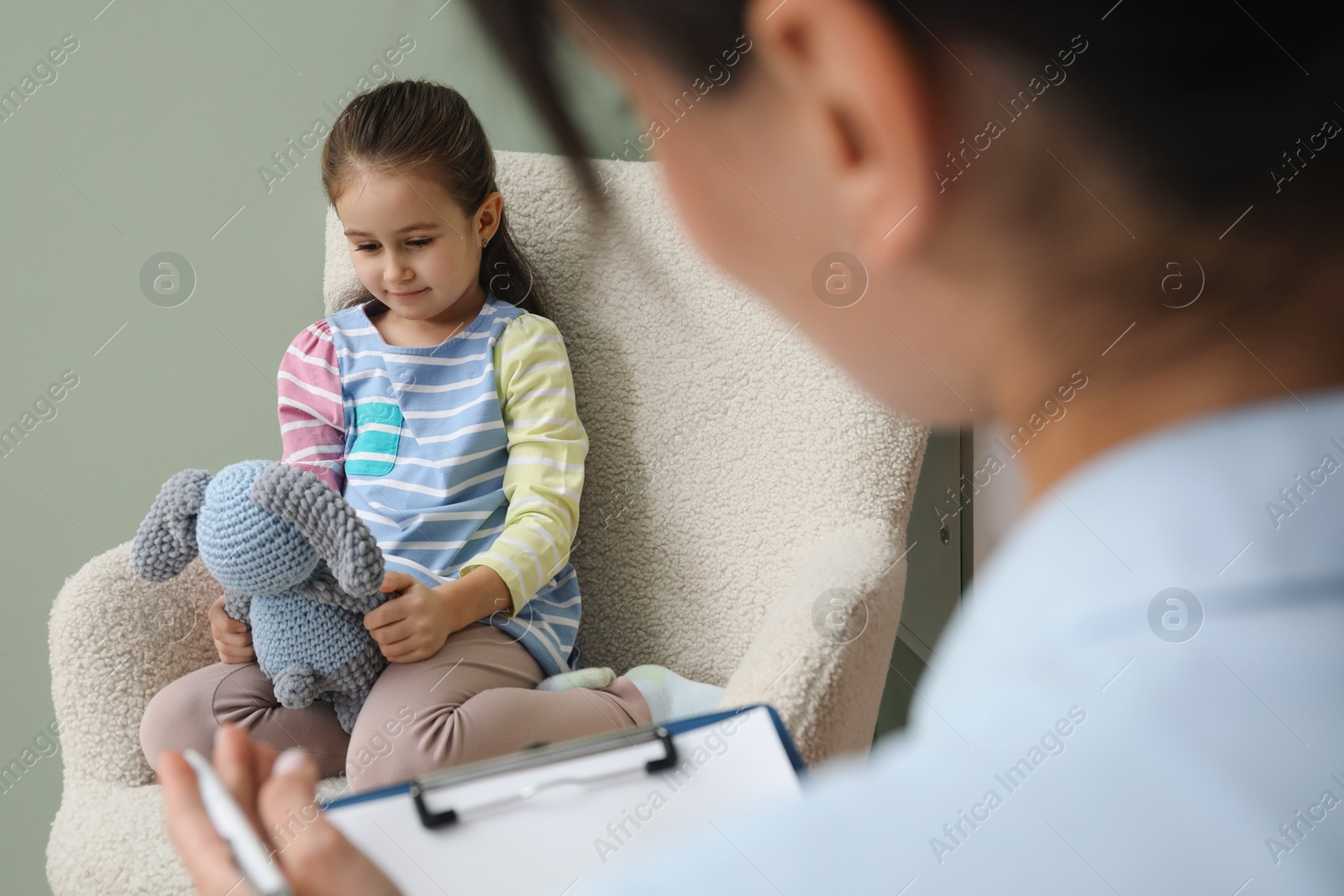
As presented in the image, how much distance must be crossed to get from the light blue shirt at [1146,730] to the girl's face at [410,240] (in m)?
0.79

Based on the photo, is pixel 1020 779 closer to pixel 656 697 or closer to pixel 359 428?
pixel 656 697

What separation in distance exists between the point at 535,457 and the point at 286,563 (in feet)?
0.82

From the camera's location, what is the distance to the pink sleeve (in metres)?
0.95

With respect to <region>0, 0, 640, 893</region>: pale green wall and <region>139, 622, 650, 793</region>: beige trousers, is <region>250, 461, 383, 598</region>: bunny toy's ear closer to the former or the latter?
<region>139, 622, 650, 793</region>: beige trousers

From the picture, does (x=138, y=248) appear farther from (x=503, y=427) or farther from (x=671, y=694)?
(x=671, y=694)

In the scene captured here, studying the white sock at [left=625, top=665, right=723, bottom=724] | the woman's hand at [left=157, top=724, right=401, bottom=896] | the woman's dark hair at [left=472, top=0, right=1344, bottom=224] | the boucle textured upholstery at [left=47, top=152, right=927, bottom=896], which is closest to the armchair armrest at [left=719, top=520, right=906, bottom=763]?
the boucle textured upholstery at [left=47, top=152, right=927, bottom=896]

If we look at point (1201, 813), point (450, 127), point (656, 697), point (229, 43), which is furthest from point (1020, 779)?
point (229, 43)

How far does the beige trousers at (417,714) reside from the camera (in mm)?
729

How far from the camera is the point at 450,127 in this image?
91cm

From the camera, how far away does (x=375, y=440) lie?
3.08ft

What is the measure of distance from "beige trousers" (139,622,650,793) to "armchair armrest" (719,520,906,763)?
0.15 metres

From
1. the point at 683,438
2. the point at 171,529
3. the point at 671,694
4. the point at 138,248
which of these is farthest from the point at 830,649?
the point at 138,248

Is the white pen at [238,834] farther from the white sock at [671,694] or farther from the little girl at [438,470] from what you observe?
the white sock at [671,694]

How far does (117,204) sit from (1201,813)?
47.3 inches
